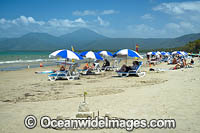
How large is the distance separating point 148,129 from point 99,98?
3.22 m


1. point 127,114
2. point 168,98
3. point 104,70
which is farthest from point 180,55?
point 127,114

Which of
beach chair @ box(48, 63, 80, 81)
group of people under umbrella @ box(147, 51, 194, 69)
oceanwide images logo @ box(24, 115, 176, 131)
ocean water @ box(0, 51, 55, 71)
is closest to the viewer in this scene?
oceanwide images logo @ box(24, 115, 176, 131)

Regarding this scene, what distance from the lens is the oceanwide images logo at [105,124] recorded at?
16.3 ft

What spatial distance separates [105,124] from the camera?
5.06 metres

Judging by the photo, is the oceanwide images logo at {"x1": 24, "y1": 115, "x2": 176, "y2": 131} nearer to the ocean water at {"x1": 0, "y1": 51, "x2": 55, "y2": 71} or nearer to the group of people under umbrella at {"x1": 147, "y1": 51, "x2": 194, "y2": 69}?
the group of people under umbrella at {"x1": 147, "y1": 51, "x2": 194, "y2": 69}

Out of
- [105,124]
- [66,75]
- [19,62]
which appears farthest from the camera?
[19,62]

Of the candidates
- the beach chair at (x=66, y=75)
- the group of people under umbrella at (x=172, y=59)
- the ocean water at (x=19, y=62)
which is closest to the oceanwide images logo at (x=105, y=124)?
the beach chair at (x=66, y=75)

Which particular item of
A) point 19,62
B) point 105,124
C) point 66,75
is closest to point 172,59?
point 66,75

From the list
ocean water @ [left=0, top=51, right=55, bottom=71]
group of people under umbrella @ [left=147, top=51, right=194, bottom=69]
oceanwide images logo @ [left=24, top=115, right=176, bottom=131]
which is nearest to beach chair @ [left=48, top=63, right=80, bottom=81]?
oceanwide images logo @ [left=24, top=115, right=176, bottom=131]

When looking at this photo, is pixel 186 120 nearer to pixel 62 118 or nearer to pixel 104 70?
pixel 62 118

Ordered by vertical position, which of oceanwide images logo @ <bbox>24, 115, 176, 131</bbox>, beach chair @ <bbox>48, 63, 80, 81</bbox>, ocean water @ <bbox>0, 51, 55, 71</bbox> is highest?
ocean water @ <bbox>0, 51, 55, 71</bbox>

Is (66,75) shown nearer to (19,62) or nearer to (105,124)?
(105,124)

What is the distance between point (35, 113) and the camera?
20.3 feet

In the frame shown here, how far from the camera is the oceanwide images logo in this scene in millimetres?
4957
